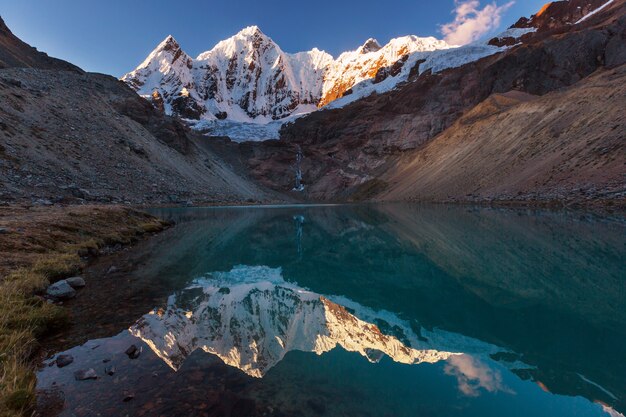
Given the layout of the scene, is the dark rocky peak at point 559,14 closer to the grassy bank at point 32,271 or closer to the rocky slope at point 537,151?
the rocky slope at point 537,151

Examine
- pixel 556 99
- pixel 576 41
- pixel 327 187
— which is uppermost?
pixel 576 41

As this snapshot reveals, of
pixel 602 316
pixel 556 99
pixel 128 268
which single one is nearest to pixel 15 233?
pixel 128 268

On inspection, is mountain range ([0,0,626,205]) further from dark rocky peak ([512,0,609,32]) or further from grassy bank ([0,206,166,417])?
grassy bank ([0,206,166,417])

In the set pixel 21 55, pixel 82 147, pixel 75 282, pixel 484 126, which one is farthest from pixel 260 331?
pixel 21 55

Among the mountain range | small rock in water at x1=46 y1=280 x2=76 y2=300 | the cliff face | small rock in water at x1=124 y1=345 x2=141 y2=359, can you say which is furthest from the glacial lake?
the cliff face

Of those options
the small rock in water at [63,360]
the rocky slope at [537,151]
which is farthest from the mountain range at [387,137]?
the small rock in water at [63,360]

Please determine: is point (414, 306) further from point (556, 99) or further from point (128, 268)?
point (556, 99)
